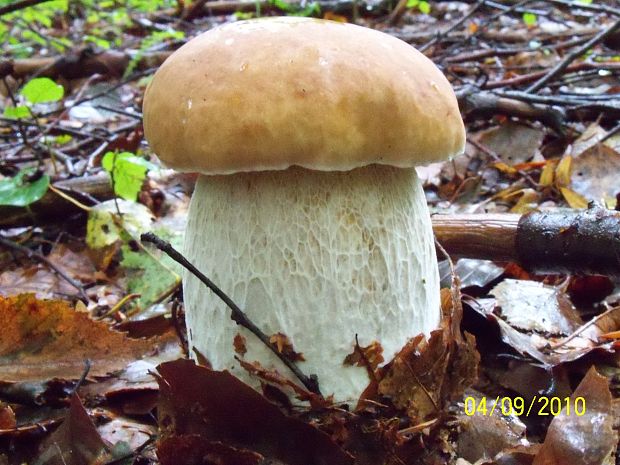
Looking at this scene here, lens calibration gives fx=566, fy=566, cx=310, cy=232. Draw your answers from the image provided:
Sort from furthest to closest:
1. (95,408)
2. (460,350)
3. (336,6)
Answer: (336,6), (95,408), (460,350)

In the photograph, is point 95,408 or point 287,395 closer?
point 287,395

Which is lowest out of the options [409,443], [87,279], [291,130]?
[87,279]

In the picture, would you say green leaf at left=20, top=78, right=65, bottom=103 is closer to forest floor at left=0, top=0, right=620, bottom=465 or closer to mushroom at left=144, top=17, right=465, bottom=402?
forest floor at left=0, top=0, right=620, bottom=465

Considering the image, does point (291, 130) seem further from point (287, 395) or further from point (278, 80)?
point (287, 395)

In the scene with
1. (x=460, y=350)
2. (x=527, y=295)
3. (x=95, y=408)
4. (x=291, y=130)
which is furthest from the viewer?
(x=527, y=295)

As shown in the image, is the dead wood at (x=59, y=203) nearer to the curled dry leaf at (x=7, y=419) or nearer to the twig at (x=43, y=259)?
the twig at (x=43, y=259)

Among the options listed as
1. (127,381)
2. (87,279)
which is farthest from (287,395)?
(87,279)
